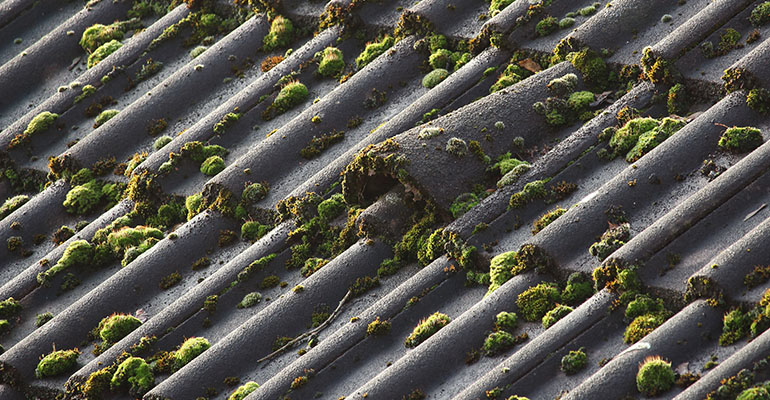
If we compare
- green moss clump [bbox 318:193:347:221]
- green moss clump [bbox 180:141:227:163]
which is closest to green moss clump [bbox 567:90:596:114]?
green moss clump [bbox 318:193:347:221]

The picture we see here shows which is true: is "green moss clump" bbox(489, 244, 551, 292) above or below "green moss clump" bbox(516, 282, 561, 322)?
above

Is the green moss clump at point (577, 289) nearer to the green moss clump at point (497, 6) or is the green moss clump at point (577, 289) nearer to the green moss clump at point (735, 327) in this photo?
the green moss clump at point (735, 327)

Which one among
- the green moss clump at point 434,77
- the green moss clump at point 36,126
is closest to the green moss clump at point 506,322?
the green moss clump at point 434,77

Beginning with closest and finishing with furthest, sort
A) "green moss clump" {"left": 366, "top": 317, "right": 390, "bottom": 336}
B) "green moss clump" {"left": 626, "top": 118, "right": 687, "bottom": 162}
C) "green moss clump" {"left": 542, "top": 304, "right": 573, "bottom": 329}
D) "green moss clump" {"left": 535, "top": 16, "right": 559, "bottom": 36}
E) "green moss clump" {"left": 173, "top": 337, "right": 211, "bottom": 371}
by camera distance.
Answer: "green moss clump" {"left": 542, "top": 304, "right": 573, "bottom": 329}, "green moss clump" {"left": 366, "top": 317, "right": 390, "bottom": 336}, "green moss clump" {"left": 626, "top": 118, "right": 687, "bottom": 162}, "green moss clump" {"left": 173, "top": 337, "right": 211, "bottom": 371}, "green moss clump" {"left": 535, "top": 16, "right": 559, "bottom": 36}

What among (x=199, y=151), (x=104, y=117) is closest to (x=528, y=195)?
(x=199, y=151)

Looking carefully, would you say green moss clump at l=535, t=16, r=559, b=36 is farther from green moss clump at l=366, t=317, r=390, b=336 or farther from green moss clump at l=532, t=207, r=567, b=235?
green moss clump at l=366, t=317, r=390, b=336

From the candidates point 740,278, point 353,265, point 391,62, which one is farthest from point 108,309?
point 740,278

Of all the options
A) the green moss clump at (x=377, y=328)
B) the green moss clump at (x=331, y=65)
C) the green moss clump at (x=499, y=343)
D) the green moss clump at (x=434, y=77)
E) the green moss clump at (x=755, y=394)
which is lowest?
the green moss clump at (x=755, y=394)
